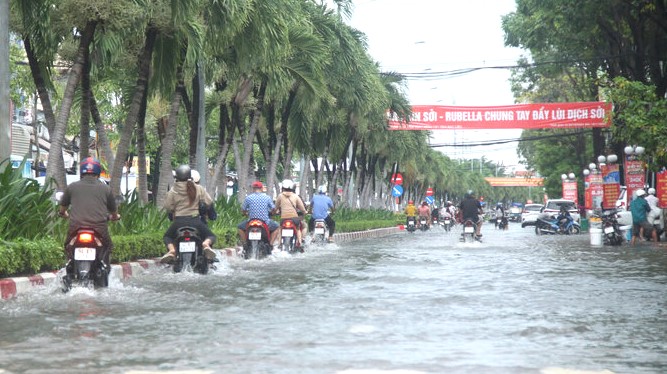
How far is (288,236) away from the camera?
2170 cm

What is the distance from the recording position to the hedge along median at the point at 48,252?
12.1 m

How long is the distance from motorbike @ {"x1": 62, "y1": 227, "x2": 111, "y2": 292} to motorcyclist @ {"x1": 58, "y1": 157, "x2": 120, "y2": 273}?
2.6 inches

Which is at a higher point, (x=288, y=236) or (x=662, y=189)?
(x=662, y=189)

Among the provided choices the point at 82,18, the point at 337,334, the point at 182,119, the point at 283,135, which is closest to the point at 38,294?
the point at 337,334

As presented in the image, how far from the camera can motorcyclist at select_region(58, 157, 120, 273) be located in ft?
38.8

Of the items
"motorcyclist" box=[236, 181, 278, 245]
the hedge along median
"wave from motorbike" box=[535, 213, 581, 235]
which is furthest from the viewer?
"wave from motorbike" box=[535, 213, 581, 235]

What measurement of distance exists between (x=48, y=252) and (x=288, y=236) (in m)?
8.96

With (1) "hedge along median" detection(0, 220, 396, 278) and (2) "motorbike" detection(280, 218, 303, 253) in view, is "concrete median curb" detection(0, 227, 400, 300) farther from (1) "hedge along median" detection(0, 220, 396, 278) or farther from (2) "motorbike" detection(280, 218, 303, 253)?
(2) "motorbike" detection(280, 218, 303, 253)

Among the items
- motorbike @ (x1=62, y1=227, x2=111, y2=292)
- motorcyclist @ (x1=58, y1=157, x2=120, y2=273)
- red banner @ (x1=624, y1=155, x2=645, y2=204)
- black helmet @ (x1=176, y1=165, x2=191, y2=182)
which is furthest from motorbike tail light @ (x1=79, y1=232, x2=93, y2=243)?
red banner @ (x1=624, y1=155, x2=645, y2=204)

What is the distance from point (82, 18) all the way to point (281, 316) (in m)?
9.18

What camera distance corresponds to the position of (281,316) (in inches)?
382

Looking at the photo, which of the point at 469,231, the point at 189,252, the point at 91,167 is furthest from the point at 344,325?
the point at 469,231

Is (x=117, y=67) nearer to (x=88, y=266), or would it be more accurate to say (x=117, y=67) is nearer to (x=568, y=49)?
(x=88, y=266)

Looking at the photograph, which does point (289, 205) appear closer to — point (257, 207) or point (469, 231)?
point (257, 207)
